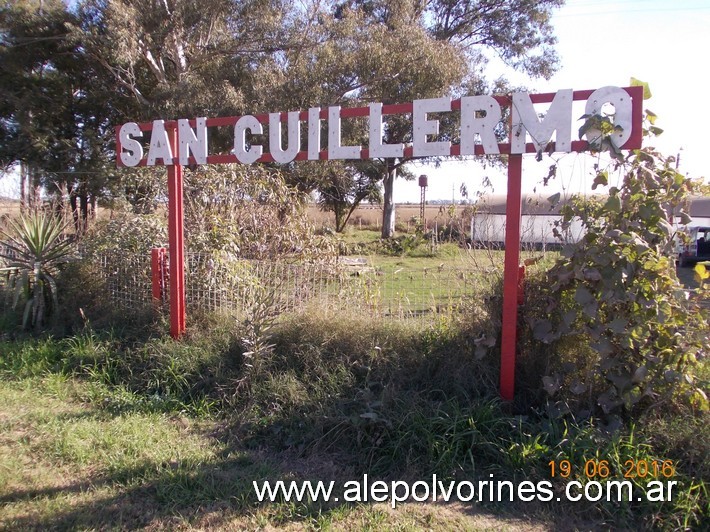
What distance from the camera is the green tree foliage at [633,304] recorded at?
12.1 ft

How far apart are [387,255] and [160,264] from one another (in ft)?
45.7

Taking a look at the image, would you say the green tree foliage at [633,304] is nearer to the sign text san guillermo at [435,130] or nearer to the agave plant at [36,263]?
the sign text san guillermo at [435,130]

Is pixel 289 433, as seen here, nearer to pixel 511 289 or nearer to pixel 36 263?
pixel 511 289

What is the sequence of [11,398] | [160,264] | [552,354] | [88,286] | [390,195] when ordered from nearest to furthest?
[552,354]
[11,398]
[160,264]
[88,286]
[390,195]

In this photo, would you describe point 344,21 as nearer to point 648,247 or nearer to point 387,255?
point 387,255

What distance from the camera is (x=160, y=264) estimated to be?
630 centimetres

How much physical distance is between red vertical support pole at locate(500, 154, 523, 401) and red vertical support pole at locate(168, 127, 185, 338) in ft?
11.1

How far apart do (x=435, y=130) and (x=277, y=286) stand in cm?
243

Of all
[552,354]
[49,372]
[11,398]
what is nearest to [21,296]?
[49,372]
